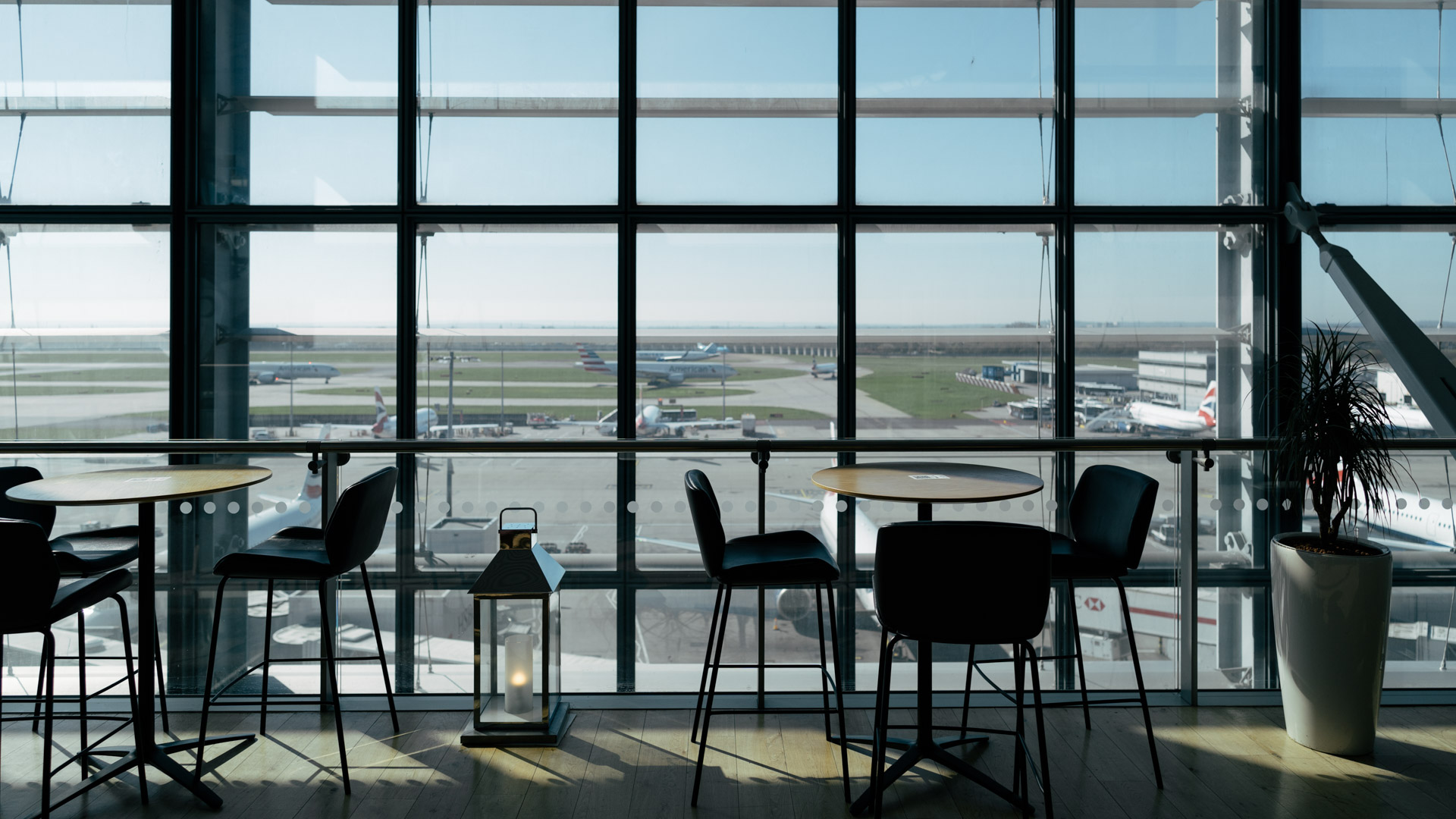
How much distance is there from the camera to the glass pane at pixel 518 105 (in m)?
4.81

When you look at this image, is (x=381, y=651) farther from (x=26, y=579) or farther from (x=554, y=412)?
(x=554, y=412)

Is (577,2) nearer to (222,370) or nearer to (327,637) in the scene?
(222,370)

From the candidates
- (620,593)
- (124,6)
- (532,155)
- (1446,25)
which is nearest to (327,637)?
(620,593)

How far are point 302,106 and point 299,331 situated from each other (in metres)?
1.20

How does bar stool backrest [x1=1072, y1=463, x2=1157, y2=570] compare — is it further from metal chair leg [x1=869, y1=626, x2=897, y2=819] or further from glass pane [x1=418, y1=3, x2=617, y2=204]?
glass pane [x1=418, y1=3, x2=617, y2=204]

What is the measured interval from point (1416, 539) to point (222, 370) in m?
5.92

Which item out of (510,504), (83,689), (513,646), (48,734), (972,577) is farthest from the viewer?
(510,504)

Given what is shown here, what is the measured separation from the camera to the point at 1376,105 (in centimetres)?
499

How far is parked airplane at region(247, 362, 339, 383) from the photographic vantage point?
4848mm

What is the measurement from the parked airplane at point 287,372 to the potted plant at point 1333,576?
4.39 meters

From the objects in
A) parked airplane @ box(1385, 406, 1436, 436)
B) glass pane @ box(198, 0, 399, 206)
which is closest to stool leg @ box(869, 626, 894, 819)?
glass pane @ box(198, 0, 399, 206)

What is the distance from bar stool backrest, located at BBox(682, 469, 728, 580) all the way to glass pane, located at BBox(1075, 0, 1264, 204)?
310 centimetres

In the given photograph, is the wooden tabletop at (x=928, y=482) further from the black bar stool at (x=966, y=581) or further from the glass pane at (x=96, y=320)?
the glass pane at (x=96, y=320)

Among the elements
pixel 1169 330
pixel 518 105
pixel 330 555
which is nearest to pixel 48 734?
pixel 330 555
